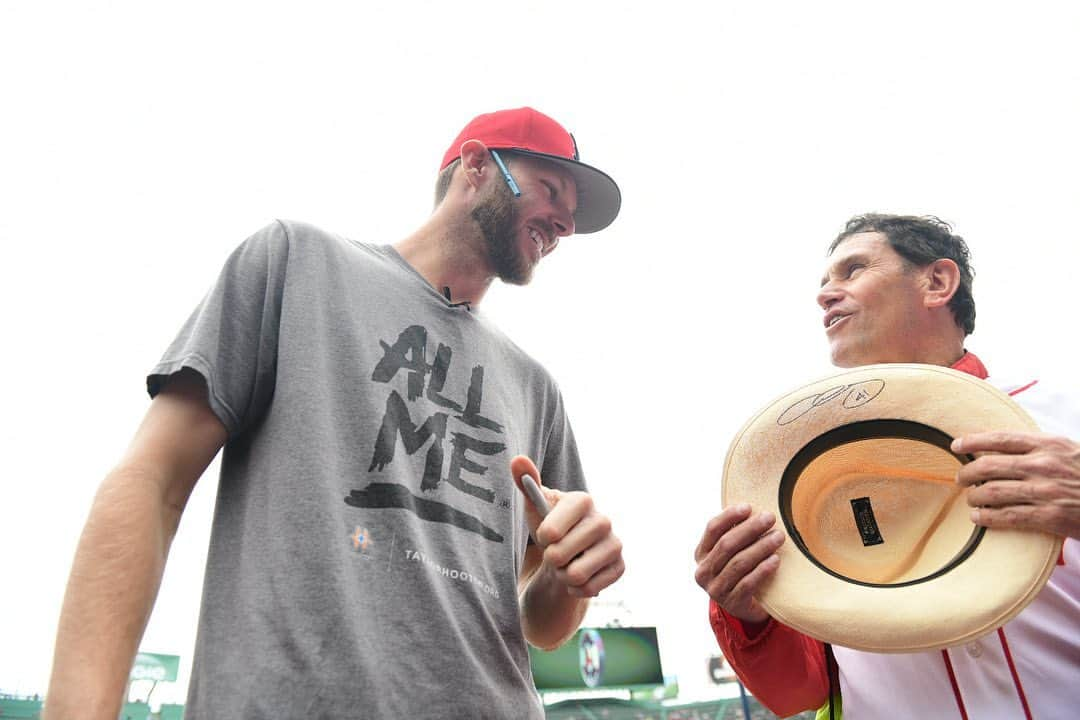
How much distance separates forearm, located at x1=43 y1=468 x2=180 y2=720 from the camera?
905 millimetres

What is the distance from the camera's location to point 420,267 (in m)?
A: 1.87

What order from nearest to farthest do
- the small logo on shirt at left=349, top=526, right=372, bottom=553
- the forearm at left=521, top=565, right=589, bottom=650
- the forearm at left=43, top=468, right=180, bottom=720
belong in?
the forearm at left=43, top=468, right=180, bottom=720, the small logo on shirt at left=349, top=526, right=372, bottom=553, the forearm at left=521, top=565, right=589, bottom=650

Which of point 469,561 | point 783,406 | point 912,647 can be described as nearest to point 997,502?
point 912,647

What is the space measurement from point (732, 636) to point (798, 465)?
499 millimetres

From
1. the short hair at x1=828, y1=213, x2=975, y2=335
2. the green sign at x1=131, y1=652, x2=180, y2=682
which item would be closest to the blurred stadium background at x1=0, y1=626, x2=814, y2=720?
the green sign at x1=131, y1=652, x2=180, y2=682

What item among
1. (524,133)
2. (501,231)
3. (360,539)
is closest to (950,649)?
(360,539)

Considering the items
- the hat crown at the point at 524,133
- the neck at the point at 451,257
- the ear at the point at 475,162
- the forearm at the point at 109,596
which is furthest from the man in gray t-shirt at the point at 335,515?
the hat crown at the point at 524,133

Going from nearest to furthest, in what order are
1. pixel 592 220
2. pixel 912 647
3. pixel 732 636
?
1. pixel 912 647
2. pixel 732 636
3. pixel 592 220

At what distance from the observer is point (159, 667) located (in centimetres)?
2509

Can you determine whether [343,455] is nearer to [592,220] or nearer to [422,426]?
[422,426]

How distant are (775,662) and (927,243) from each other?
1.49m

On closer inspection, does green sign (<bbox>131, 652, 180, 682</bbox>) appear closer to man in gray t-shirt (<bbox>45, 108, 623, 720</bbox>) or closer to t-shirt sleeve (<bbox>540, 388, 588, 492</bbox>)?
t-shirt sleeve (<bbox>540, 388, 588, 492</bbox>)

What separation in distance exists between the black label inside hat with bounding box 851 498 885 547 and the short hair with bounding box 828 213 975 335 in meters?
1.09

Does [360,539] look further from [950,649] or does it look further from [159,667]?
[159,667]
